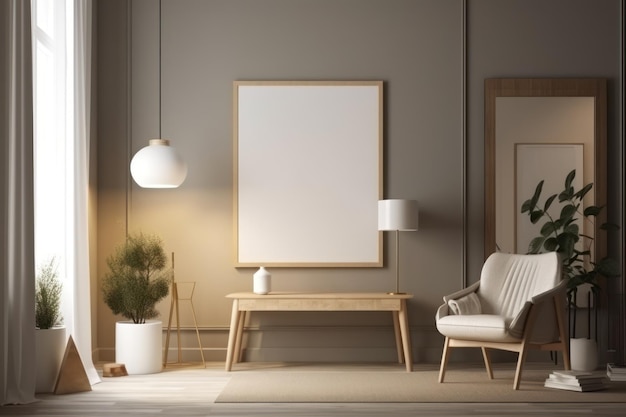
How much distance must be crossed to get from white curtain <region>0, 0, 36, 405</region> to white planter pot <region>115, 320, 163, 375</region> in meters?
1.03

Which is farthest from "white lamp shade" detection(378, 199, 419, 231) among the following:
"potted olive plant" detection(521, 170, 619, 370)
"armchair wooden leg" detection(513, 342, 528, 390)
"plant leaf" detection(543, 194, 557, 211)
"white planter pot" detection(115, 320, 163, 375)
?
"white planter pot" detection(115, 320, 163, 375)

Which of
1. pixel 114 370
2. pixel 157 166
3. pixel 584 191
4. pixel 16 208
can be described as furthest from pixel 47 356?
pixel 584 191

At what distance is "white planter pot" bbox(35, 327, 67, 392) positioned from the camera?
5086mm

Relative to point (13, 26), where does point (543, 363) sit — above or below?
below

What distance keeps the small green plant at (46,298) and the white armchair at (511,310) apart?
92.9 inches

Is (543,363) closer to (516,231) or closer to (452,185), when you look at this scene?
(516,231)

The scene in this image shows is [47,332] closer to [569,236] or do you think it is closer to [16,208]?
[16,208]

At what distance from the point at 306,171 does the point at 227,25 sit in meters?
1.25

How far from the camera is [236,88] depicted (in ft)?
21.1

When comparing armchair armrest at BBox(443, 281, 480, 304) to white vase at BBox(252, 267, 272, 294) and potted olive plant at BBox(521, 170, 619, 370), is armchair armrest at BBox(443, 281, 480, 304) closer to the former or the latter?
potted olive plant at BBox(521, 170, 619, 370)

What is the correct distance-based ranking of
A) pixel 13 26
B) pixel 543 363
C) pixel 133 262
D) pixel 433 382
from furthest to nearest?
pixel 543 363
pixel 133 262
pixel 433 382
pixel 13 26

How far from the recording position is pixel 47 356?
16.8 feet

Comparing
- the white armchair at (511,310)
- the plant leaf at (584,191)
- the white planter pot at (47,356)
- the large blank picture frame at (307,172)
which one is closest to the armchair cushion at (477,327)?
the white armchair at (511,310)

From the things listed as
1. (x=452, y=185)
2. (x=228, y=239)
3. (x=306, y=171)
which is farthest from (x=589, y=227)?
(x=228, y=239)
